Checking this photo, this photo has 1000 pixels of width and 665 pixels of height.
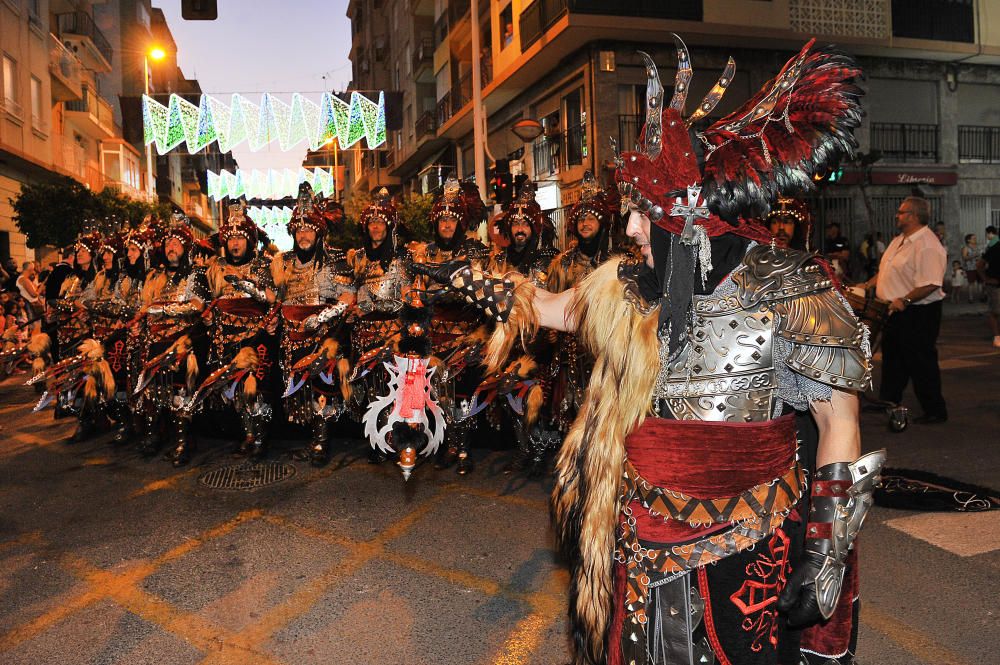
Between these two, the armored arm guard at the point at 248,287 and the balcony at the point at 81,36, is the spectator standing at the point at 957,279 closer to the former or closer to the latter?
the armored arm guard at the point at 248,287

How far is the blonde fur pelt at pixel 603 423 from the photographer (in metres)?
2.30

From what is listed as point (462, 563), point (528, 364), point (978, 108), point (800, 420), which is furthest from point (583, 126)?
point (800, 420)

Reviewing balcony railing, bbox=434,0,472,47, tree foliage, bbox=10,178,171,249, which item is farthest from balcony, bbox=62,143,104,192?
balcony railing, bbox=434,0,472,47

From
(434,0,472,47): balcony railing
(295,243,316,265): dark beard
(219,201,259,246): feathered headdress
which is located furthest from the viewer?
(434,0,472,47): balcony railing

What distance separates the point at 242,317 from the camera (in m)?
7.21

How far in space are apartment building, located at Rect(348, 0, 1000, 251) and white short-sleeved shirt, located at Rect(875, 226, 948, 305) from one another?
447 inches

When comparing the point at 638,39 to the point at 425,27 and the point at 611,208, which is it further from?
the point at 425,27

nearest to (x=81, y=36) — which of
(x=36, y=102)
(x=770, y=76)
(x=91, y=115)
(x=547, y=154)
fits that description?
(x=91, y=115)

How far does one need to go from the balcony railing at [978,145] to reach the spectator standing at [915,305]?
68.7ft

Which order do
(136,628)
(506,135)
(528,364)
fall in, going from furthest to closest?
(506,135) < (528,364) < (136,628)

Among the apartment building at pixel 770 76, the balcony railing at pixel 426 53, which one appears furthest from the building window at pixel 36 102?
the balcony railing at pixel 426 53

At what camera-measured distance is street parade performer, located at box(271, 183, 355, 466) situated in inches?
270

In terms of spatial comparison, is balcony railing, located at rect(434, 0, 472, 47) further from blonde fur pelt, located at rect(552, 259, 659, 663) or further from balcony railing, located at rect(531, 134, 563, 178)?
blonde fur pelt, located at rect(552, 259, 659, 663)

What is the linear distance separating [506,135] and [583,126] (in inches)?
281
